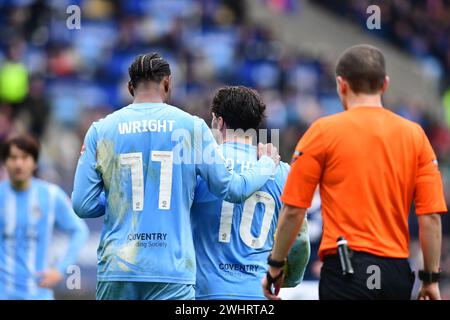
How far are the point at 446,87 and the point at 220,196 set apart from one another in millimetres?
15024

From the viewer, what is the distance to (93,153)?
6617mm

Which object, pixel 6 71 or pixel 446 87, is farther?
pixel 446 87

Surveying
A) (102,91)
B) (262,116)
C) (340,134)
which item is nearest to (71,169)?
(102,91)

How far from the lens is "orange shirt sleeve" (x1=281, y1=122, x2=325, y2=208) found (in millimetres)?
5773

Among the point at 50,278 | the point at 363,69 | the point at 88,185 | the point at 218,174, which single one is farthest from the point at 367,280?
the point at 50,278

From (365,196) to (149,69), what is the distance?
169 cm

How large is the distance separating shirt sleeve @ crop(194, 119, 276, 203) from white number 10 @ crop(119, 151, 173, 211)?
19 cm

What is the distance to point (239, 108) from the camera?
6941 mm

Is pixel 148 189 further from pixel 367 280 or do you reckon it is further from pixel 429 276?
pixel 429 276

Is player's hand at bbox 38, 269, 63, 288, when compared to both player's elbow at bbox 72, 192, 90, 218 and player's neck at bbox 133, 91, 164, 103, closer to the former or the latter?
player's elbow at bbox 72, 192, 90, 218

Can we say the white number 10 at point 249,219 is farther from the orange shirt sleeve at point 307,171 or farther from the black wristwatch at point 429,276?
the black wristwatch at point 429,276

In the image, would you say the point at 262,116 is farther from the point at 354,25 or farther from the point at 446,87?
the point at 354,25

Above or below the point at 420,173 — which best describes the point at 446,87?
above

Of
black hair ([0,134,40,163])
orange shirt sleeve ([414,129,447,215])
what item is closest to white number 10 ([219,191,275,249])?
orange shirt sleeve ([414,129,447,215])
